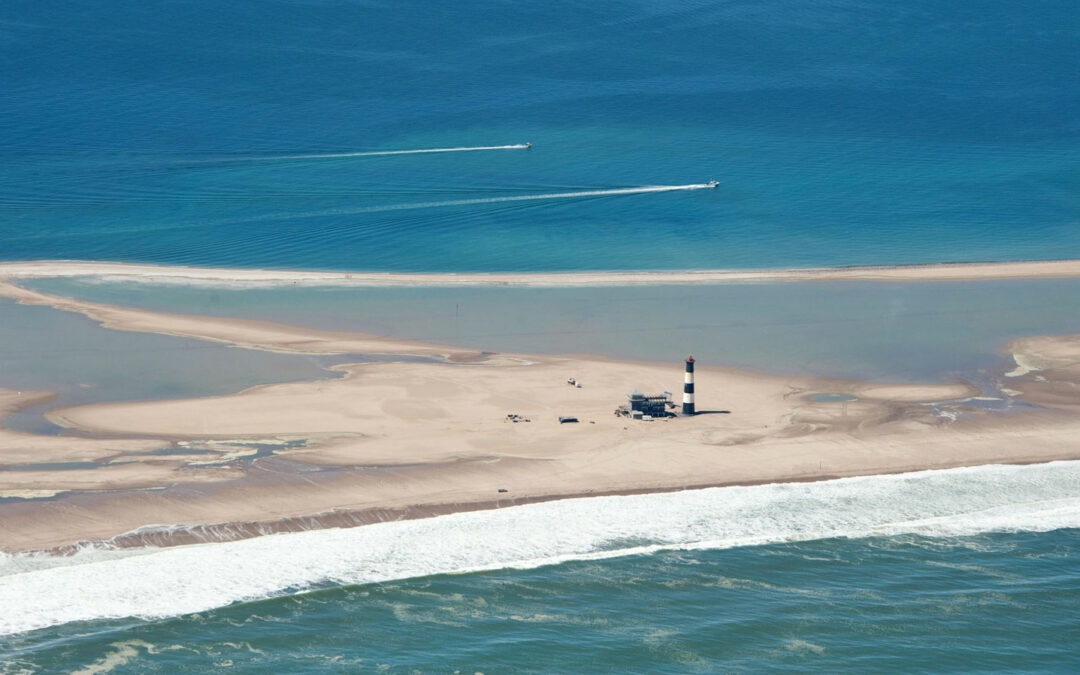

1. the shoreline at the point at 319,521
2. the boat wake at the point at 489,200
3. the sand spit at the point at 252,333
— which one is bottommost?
the shoreline at the point at 319,521

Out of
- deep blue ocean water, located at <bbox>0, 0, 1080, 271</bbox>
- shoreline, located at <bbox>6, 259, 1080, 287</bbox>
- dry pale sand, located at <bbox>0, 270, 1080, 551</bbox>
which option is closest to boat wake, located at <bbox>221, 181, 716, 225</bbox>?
deep blue ocean water, located at <bbox>0, 0, 1080, 271</bbox>

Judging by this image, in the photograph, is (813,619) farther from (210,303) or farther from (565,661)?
(210,303)

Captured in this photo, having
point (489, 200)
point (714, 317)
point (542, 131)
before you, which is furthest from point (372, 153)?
point (714, 317)

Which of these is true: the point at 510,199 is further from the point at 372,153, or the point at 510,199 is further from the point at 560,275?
the point at 560,275

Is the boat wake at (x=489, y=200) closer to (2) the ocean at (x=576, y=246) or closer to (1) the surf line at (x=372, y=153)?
(2) the ocean at (x=576, y=246)

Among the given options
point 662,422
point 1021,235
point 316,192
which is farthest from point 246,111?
point 662,422

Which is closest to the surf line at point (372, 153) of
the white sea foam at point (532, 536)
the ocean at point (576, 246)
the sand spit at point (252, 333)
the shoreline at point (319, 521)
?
the ocean at point (576, 246)

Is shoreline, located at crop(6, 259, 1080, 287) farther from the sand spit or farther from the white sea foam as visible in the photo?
the white sea foam

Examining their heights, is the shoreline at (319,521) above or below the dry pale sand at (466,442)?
below
